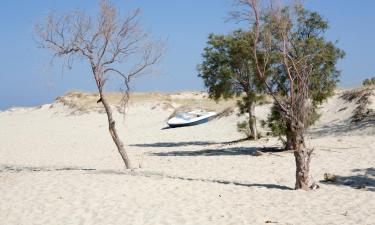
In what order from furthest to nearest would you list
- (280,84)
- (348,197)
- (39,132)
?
1. (39,132)
2. (280,84)
3. (348,197)

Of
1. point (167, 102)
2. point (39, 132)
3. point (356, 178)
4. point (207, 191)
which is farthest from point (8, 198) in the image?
point (167, 102)

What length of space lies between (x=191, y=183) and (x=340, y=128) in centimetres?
1212

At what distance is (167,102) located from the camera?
4819 cm

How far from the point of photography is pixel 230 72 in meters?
21.7

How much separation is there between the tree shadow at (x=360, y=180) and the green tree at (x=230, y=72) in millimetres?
7608

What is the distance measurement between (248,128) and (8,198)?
48.6ft

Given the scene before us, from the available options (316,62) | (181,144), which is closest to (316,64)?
(316,62)

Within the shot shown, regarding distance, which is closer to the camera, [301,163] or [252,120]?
[301,163]

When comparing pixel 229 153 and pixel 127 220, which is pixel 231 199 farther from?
pixel 229 153

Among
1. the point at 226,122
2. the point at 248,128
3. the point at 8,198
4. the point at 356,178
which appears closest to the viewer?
the point at 8,198

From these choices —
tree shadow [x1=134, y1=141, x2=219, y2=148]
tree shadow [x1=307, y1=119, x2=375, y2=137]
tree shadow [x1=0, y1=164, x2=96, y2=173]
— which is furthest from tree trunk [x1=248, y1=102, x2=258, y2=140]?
tree shadow [x1=0, y1=164, x2=96, y2=173]

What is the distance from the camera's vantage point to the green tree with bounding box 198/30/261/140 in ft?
71.7

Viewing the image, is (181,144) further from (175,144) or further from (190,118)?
(190,118)

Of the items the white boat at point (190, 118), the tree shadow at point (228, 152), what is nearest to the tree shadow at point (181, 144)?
the tree shadow at point (228, 152)
